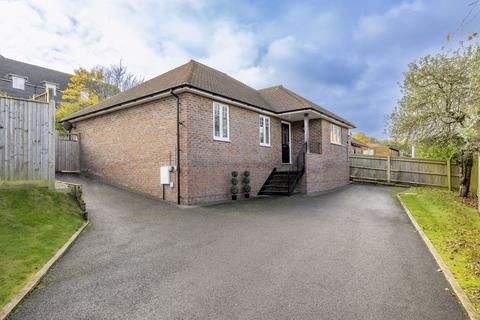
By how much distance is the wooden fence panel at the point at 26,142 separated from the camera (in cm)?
647

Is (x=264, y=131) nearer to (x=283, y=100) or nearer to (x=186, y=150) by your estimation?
(x=283, y=100)

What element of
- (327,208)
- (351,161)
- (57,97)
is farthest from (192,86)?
(57,97)

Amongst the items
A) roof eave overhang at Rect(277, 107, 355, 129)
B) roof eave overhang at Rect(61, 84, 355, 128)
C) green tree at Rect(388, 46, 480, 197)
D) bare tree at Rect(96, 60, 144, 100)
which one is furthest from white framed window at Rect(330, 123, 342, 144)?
bare tree at Rect(96, 60, 144, 100)

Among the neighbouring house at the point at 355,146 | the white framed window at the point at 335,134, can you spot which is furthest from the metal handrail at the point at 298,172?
the neighbouring house at the point at 355,146

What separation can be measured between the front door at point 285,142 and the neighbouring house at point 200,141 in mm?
56

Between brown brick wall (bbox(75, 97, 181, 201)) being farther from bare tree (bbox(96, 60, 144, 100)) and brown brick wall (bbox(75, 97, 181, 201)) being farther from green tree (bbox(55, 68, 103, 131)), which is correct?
bare tree (bbox(96, 60, 144, 100))

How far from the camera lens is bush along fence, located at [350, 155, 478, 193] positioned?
16.4 meters

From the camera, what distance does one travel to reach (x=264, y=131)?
46.4 feet

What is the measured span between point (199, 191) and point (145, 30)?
26.0 ft

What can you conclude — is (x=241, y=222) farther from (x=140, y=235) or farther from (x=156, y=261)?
(x=156, y=261)

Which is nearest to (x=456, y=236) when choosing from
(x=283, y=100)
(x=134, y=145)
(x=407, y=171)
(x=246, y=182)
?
(x=246, y=182)

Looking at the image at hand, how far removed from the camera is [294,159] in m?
16.0

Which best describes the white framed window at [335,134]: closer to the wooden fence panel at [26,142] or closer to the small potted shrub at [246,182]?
the small potted shrub at [246,182]

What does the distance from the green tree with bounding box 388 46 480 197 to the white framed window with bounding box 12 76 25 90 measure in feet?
109
